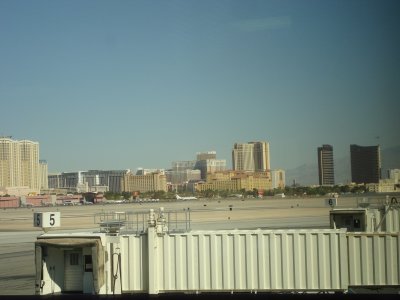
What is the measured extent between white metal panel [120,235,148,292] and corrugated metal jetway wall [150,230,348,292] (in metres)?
0.32

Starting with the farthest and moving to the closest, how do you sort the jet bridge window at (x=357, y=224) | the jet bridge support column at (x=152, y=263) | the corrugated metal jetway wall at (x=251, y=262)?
the jet bridge window at (x=357, y=224), the corrugated metal jetway wall at (x=251, y=262), the jet bridge support column at (x=152, y=263)

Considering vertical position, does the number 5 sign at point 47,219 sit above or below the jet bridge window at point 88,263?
above

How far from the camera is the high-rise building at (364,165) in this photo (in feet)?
125

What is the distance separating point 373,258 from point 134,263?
16.5 ft

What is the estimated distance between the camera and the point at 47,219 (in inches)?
440

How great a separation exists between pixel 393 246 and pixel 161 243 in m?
4.90

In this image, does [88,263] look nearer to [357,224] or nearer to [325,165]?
[357,224]

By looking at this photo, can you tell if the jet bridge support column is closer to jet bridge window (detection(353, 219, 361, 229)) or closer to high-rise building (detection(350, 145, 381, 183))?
jet bridge window (detection(353, 219, 361, 229))

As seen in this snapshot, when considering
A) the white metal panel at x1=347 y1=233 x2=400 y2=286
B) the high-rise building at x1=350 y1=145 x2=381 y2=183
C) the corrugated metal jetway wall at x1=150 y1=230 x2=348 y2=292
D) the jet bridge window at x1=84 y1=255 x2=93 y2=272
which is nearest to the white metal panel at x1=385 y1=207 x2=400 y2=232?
the white metal panel at x1=347 y1=233 x2=400 y2=286

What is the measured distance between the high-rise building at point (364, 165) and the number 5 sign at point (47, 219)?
28352 mm

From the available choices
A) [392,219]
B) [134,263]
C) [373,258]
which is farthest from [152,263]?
[392,219]

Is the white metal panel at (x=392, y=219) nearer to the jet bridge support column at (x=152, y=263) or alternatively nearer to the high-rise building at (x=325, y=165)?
the jet bridge support column at (x=152, y=263)

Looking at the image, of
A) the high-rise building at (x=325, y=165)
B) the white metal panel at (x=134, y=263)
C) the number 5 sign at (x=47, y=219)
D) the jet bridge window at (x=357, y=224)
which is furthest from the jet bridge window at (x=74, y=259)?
the high-rise building at (x=325, y=165)

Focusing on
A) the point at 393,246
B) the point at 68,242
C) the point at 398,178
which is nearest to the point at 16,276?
the point at 68,242
